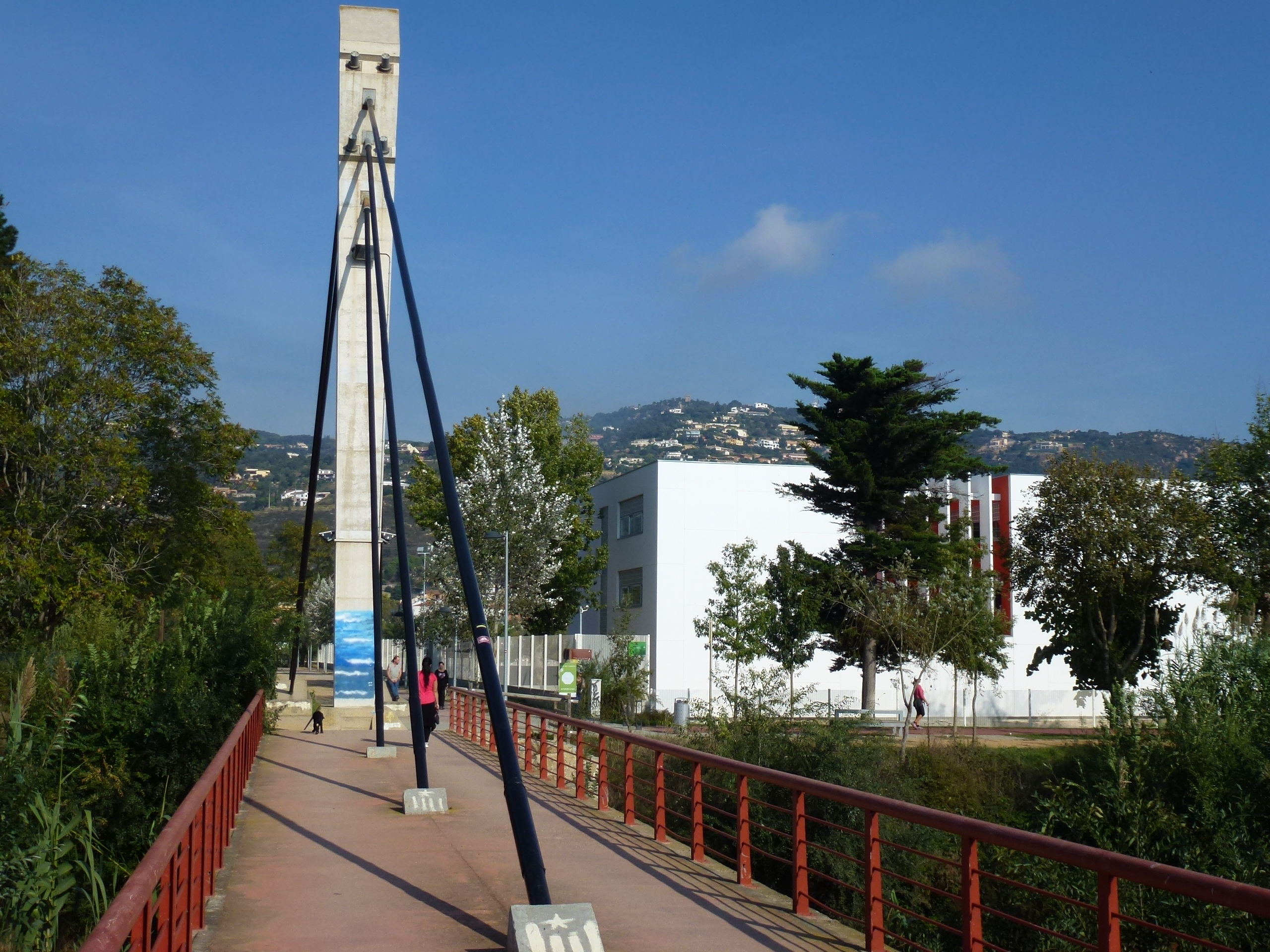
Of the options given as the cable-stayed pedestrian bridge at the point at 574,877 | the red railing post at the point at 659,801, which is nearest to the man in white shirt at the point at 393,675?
the cable-stayed pedestrian bridge at the point at 574,877

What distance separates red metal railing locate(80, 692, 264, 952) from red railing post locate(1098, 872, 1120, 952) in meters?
3.77

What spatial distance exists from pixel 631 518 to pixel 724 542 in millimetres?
6425

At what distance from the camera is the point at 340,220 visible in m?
28.7

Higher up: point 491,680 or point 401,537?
point 401,537

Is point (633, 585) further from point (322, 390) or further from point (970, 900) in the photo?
point (970, 900)

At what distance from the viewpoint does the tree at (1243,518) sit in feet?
110

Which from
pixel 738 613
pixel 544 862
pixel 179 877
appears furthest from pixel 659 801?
pixel 738 613

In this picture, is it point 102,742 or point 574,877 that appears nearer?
point 574,877

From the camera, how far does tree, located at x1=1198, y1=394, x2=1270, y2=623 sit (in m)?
33.5

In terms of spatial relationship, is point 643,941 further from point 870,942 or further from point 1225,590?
point 1225,590

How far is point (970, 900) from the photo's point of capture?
19.8 feet

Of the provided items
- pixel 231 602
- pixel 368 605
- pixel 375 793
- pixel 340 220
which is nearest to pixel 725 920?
pixel 375 793

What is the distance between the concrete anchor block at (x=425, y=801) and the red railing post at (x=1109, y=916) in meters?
9.23

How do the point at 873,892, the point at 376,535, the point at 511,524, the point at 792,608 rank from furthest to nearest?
the point at 511,524, the point at 792,608, the point at 376,535, the point at 873,892
